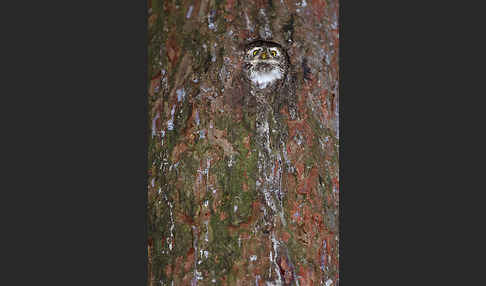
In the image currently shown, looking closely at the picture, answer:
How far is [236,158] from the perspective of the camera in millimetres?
2658

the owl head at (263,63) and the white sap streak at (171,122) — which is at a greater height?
the owl head at (263,63)

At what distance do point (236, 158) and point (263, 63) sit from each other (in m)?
0.43

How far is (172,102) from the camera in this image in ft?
9.12

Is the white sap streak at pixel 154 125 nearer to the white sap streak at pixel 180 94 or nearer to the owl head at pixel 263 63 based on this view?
the white sap streak at pixel 180 94

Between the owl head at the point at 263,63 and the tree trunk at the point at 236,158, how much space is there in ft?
0.13

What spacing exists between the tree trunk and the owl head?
4 cm

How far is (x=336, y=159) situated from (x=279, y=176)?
361 millimetres

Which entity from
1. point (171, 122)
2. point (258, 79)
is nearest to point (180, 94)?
point (171, 122)

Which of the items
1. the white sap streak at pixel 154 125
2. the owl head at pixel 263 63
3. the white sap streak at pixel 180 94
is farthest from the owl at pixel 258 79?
the white sap streak at pixel 154 125

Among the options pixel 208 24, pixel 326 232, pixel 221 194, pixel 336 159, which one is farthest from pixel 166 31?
pixel 326 232

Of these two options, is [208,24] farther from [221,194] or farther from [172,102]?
[221,194]

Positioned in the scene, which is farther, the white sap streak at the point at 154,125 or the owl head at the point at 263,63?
the white sap streak at the point at 154,125

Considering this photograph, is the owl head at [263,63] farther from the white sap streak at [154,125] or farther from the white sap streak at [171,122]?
the white sap streak at [154,125]

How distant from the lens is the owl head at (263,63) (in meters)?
2.68
